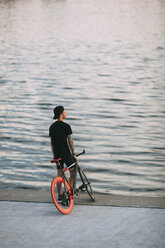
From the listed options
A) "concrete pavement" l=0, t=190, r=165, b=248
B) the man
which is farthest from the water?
the man

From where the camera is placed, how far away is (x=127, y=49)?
42969mm

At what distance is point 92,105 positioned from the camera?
68.8 ft

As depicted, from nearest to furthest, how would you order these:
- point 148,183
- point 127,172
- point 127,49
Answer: point 148,183 → point 127,172 → point 127,49

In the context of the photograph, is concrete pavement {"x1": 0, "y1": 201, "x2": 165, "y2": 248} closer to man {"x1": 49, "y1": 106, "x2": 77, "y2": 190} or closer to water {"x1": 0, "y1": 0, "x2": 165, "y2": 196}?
man {"x1": 49, "y1": 106, "x2": 77, "y2": 190}

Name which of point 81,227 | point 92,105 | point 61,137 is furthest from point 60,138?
point 92,105

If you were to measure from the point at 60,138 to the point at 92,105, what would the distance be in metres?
12.8

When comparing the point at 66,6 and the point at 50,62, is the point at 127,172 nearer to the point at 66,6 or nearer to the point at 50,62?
the point at 50,62

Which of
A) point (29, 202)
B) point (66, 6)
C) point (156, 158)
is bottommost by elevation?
point (66, 6)

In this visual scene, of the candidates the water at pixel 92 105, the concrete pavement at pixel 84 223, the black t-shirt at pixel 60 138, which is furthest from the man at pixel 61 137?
the water at pixel 92 105

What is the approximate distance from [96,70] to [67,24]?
31747 millimetres

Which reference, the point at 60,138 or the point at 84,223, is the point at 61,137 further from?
the point at 84,223

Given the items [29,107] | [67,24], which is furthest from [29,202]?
[67,24]

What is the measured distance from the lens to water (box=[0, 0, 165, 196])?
11.8m

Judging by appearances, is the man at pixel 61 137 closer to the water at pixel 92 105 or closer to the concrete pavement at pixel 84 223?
the concrete pavement at pixel 84 223
